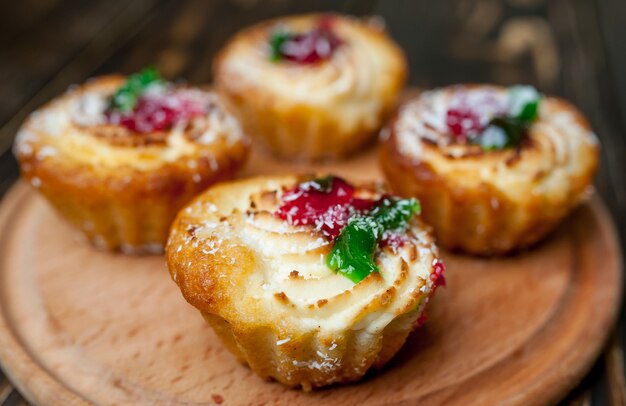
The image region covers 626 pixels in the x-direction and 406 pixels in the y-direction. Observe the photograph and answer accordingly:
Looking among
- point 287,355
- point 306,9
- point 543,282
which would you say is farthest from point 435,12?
point 287,355

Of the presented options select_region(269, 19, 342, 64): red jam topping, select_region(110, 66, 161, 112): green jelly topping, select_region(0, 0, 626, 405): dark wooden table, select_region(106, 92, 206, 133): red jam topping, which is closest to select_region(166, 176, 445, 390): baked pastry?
select_region(106, 92, 206, 133): red jam topping

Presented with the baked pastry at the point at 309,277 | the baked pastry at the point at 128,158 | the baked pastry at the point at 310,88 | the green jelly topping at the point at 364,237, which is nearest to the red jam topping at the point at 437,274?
the baked pastry at the point at 309,277

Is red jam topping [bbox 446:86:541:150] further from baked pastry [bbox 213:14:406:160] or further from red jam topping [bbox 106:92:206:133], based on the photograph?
red jam topping [bbox 106:92:206:133]

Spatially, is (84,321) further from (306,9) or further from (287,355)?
(306,9)

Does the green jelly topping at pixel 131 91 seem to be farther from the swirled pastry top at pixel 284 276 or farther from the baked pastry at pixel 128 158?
the swirled pastry top at pixel 284 276

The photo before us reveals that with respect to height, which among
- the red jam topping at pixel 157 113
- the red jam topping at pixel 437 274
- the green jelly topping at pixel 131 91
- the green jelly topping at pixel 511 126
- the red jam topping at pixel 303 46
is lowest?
the green jelly topping at pixel 511 126
